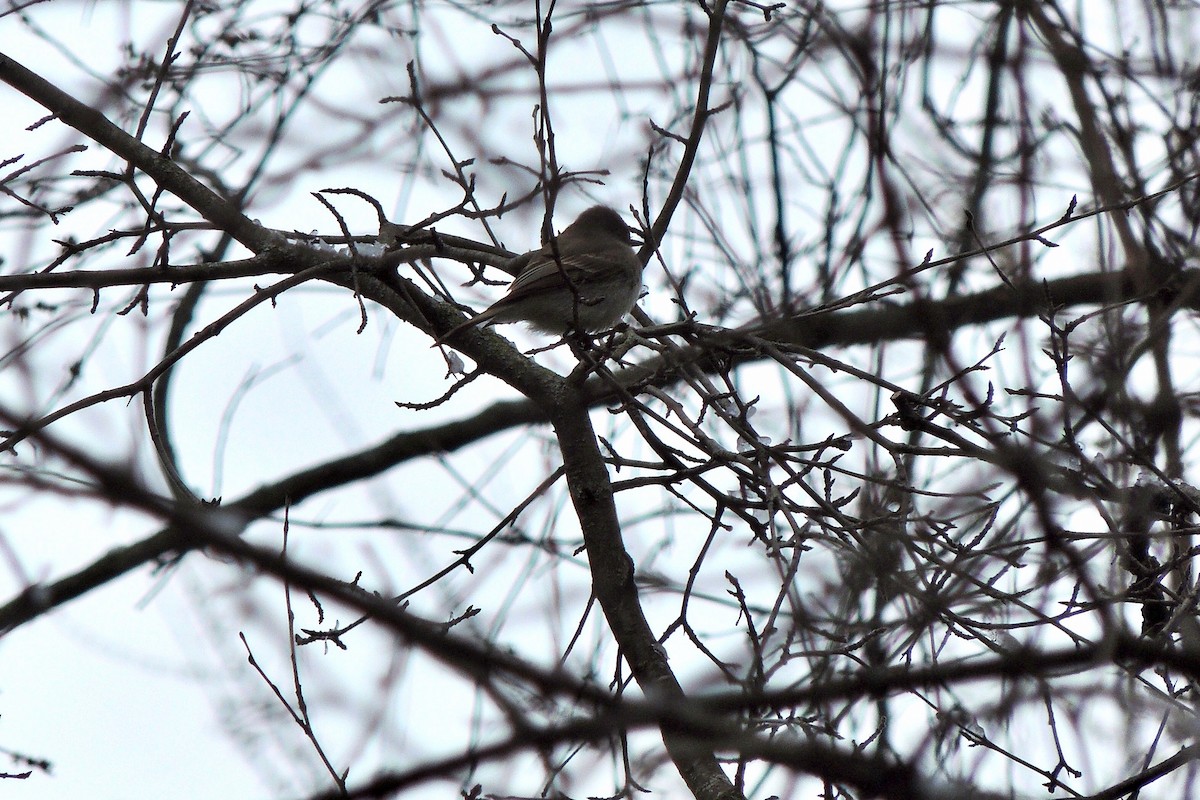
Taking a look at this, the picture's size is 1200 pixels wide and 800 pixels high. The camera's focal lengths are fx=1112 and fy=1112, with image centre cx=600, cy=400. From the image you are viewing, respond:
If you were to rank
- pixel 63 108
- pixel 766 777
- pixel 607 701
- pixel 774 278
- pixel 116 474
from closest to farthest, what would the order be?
Answer: pixel 116 474 < pixel 607 701 < pixel 766 777 < pixel 63 108 < pixel 774 278

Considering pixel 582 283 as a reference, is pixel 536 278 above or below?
below

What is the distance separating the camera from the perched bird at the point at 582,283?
4.39m

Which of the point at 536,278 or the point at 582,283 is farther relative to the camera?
the point at 582,283

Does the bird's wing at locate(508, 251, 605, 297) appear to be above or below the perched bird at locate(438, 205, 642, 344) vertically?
below

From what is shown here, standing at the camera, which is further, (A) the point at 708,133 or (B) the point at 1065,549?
(A) the point at 708,133

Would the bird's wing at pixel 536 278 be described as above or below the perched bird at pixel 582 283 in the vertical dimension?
below

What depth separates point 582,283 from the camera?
5199 millimetres

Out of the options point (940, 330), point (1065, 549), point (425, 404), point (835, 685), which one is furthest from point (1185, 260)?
point (835, 685)

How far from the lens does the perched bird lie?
4387 millimetres

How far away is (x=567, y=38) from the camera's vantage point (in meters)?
5.59

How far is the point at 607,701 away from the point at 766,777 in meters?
2.46

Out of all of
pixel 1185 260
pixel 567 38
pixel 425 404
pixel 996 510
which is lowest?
pixel 996 510

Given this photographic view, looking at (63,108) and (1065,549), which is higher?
(63,108)

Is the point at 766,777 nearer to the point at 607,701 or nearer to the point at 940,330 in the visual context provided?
the point at 940,330
